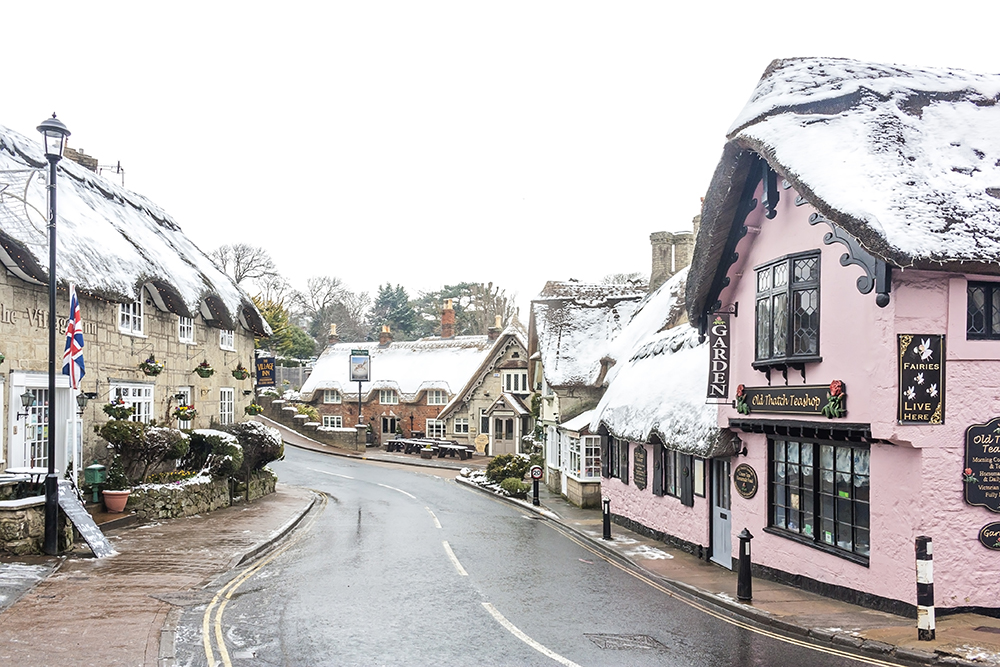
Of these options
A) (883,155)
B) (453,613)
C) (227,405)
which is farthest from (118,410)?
(883,155)

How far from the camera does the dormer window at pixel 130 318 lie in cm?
2081

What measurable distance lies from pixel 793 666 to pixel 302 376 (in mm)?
68913

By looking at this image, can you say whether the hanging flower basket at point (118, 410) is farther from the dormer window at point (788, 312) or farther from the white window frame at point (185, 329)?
the dormer window at point (788, 312)

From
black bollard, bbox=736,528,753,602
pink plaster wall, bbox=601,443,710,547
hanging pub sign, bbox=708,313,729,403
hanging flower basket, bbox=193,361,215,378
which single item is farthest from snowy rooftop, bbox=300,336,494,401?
black bollard, bbox=736,528,753,602

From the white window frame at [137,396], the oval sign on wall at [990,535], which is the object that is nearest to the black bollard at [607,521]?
the oval sign on wall at [990,535]

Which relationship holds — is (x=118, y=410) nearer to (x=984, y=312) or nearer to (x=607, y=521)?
(x=607, y=521)

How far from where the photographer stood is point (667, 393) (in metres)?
18.2

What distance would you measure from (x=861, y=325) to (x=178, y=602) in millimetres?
10559

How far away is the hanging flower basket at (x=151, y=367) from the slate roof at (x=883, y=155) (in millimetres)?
14828

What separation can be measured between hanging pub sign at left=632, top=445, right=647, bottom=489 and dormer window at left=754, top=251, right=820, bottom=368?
6552mm

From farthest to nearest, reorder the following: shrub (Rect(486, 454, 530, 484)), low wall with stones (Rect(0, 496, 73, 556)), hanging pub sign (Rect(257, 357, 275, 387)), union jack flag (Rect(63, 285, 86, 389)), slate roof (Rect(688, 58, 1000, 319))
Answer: hanging pub sign (Rect(257, 357, 275, 387)) < shrub (Rect(486, 454, 530, 484)) < union jack flag (Rect(63, 285, 86, 389)) < low wall with stones (Rect(0, 496, 73, 556)) < slate roof (Rect(688, 58, 1000, 319))

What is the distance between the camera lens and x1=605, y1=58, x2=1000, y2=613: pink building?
33.9 feet

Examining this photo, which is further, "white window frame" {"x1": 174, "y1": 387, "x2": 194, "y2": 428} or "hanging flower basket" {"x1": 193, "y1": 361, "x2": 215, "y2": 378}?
"hanging flower basket" {"x1": 193, "y1": 361, "x2": 215, "y2": 378}

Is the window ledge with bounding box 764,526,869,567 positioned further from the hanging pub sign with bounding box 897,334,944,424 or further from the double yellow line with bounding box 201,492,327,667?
the double yellow line with bounding box 201,492,327,667
